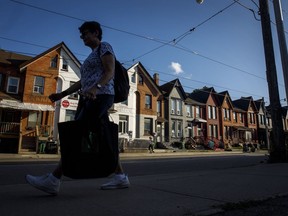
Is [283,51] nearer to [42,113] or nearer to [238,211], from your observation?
[238,211]

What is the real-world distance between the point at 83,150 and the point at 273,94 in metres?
9.09

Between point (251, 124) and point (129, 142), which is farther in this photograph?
point (251, 124)

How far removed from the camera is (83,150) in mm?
3053

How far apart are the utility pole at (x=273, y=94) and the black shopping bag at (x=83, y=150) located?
8.43 meters

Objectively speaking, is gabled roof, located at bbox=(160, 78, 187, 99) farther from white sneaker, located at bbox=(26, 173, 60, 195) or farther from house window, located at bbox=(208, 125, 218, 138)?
white sneaker, located at bbox=(26, 173, 60, 195)

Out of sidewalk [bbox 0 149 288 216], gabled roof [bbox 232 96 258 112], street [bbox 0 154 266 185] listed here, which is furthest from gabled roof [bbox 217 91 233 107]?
sidewalk [bbox 0 149 288 216]

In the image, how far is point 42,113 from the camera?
25.7 metres

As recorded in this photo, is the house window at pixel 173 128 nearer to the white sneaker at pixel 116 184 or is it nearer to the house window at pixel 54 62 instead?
the house window at pixel 54 62

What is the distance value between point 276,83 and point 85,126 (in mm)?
9180

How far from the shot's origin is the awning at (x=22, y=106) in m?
22.9

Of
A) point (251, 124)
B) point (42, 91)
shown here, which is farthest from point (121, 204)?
point (251, 124)

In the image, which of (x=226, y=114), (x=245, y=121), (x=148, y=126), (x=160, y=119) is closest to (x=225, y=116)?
(x=226, y=114)

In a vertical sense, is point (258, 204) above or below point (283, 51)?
below

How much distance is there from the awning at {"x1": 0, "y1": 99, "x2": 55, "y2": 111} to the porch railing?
165 cm
